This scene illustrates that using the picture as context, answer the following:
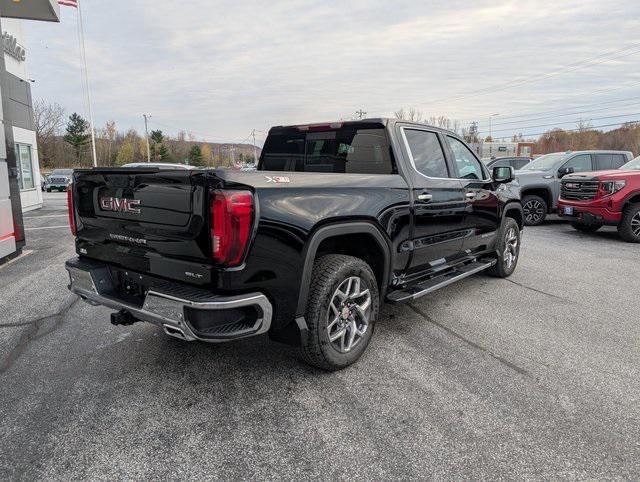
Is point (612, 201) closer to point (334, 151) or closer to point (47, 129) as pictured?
point (334, 151)

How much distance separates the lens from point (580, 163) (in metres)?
11.8

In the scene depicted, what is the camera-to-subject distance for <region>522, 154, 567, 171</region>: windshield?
11.9m

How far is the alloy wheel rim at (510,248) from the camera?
6094 millimetres

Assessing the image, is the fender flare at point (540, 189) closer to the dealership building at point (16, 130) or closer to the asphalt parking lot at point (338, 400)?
the asphalt parking lot at point (338, 400)

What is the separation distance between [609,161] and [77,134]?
7548 cm

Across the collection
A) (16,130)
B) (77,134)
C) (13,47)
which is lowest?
(16,130)

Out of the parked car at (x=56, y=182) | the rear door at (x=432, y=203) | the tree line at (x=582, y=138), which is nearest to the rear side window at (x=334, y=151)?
the rear door at (x=432, y=203)

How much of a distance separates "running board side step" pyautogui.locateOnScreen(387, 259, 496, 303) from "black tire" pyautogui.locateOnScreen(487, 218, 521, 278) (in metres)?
0.52

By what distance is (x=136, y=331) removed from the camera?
4.21 metres

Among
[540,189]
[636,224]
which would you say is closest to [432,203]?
[636,224]

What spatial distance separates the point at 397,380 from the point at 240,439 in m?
1.23

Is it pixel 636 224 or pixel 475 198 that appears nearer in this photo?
pixel 475 198

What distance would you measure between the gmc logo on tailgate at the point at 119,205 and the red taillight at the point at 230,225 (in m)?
0.74

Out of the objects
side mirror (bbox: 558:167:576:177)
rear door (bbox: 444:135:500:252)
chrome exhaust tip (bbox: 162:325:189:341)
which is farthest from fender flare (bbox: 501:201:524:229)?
A: side mirror (bbox: 558:167:576:177)
